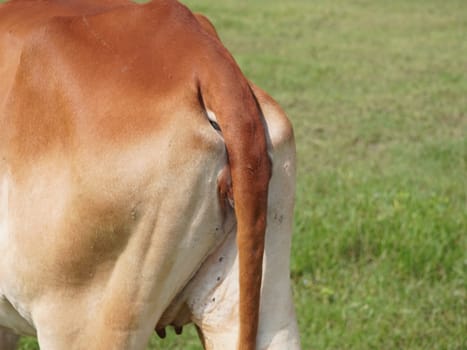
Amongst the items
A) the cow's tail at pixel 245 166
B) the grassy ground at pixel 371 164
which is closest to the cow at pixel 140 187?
the cow's tail at pixel 245 166

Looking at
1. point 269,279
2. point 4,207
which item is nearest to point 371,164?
point 269,279

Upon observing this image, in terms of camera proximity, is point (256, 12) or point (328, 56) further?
point (256, 12)

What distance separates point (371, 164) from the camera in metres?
6.55

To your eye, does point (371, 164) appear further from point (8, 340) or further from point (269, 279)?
point (269, 279)

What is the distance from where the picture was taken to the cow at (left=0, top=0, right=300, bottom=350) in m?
2.16

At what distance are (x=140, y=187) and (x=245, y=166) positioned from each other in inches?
9.1

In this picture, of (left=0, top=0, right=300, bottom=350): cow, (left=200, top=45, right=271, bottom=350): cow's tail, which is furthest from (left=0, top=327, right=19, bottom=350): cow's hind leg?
(left=200, top=45, right=271, bottom=350): cow's tail

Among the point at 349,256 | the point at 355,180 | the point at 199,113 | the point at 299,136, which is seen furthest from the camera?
the point at 299,136

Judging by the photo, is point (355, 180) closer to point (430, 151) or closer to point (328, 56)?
point (430, 151)

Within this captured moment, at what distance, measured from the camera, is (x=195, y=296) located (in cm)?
232

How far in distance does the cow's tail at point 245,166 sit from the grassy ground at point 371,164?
189 centimetres

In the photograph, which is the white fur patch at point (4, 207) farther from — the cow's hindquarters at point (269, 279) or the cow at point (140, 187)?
the cow's hindquarters at point (269, 279)

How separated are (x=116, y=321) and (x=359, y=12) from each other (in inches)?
445

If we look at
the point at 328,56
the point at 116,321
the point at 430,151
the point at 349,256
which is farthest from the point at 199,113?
the point at 328,56
